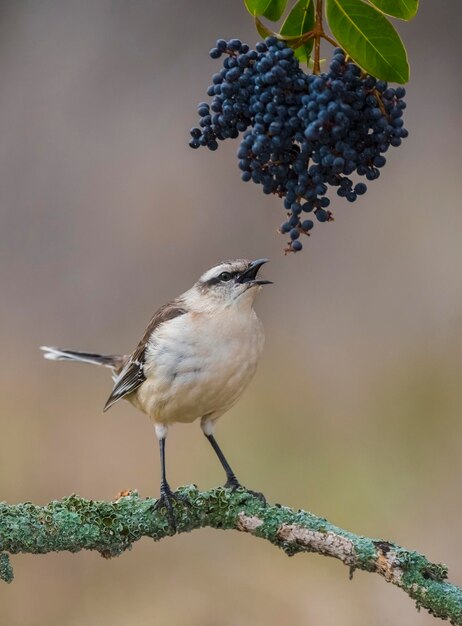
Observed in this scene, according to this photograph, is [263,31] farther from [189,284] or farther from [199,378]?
[189,284]

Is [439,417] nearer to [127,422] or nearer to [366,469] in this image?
[366,469]

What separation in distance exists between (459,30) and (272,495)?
1911mm

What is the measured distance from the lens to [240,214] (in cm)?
382

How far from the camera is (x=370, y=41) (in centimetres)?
118

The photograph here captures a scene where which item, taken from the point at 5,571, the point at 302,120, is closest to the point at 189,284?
the point at 5,571

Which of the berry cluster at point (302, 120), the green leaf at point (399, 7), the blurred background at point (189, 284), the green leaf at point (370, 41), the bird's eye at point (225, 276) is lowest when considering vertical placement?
the berry cluster at point (302, 120)

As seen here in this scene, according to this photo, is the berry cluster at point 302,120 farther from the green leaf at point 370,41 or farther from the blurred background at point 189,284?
the blurred background at point 189,284

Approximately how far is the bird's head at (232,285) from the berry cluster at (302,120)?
0.85m

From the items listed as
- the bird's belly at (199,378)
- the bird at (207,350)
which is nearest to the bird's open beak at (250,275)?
the bird at (207,350)

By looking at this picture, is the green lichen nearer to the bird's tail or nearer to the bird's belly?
the bird's belly

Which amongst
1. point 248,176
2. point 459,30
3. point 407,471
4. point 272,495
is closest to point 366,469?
point 407,471

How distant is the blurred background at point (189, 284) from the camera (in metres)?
3.51

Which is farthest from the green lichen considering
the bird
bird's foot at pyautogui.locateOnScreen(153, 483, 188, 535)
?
the bird

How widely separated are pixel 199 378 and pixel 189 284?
5.60 ft
